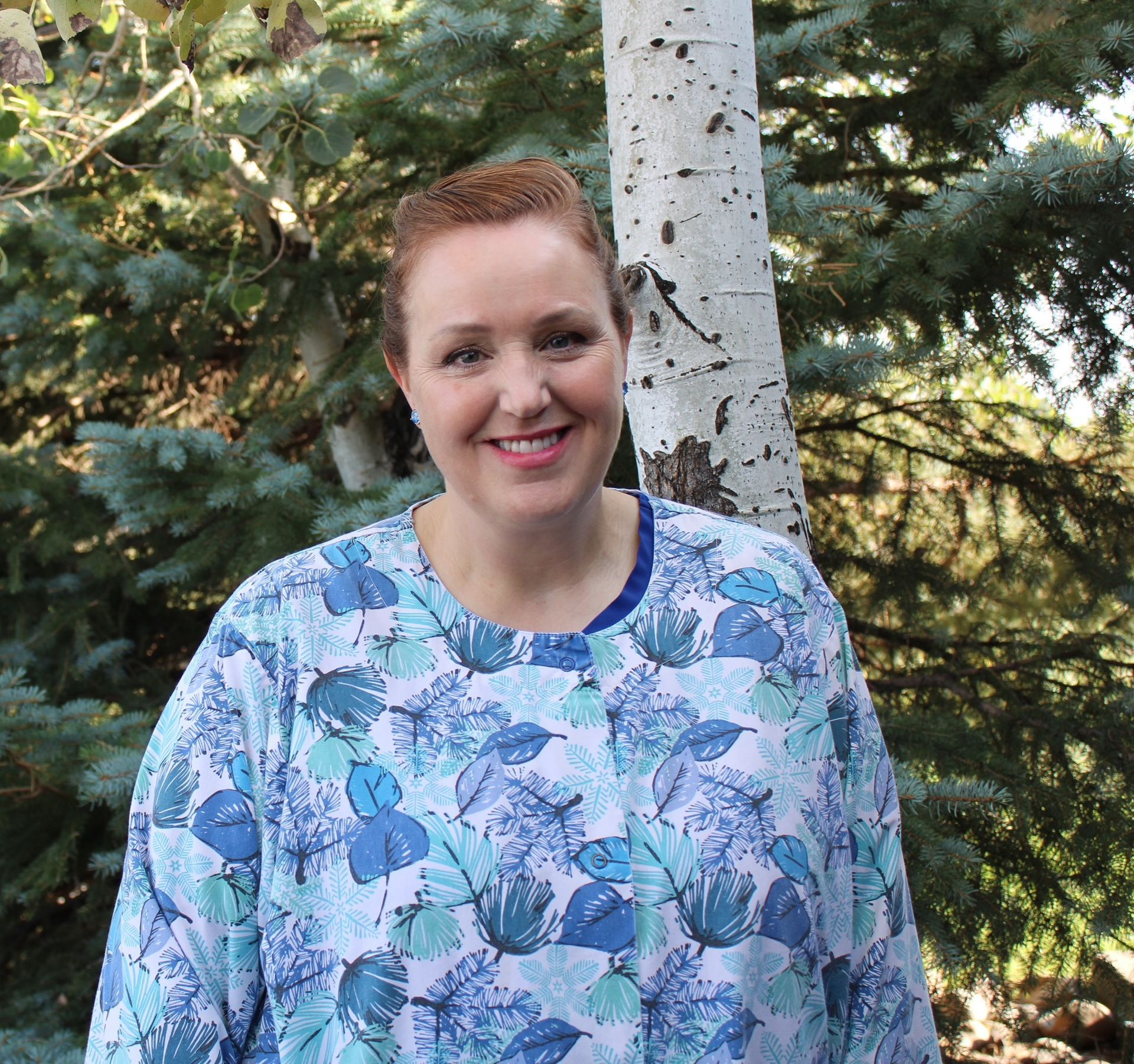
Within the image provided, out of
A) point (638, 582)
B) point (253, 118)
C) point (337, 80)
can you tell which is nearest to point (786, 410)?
point (638, 582)

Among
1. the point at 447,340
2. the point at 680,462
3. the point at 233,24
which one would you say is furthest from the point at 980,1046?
the point at 233,24

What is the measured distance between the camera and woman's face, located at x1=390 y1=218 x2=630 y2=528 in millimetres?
1346

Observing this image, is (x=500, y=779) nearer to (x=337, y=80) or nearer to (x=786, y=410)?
(x=786, y=410)

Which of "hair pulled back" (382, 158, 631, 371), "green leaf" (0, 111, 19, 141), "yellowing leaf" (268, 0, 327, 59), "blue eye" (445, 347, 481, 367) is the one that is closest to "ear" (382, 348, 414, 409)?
"hair pulled back" (382, 158, 631, 371)

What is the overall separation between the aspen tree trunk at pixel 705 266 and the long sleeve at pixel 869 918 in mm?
422

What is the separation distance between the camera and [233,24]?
12.1 ft

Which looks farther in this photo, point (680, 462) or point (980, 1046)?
point (980, 1046)

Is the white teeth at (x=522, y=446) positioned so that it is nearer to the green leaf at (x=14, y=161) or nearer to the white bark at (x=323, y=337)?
the green leaf at (x=14, y=161)

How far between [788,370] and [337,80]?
1520 mm

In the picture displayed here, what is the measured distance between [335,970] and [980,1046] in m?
2.91

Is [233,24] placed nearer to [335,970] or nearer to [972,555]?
[972,555]

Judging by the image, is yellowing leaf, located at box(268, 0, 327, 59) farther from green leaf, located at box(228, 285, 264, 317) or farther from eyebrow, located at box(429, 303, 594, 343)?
green leaf, located at box(228, 285, 264, 317)

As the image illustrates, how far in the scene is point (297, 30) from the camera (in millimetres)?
1666

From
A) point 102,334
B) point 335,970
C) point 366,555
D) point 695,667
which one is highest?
point 102,334
